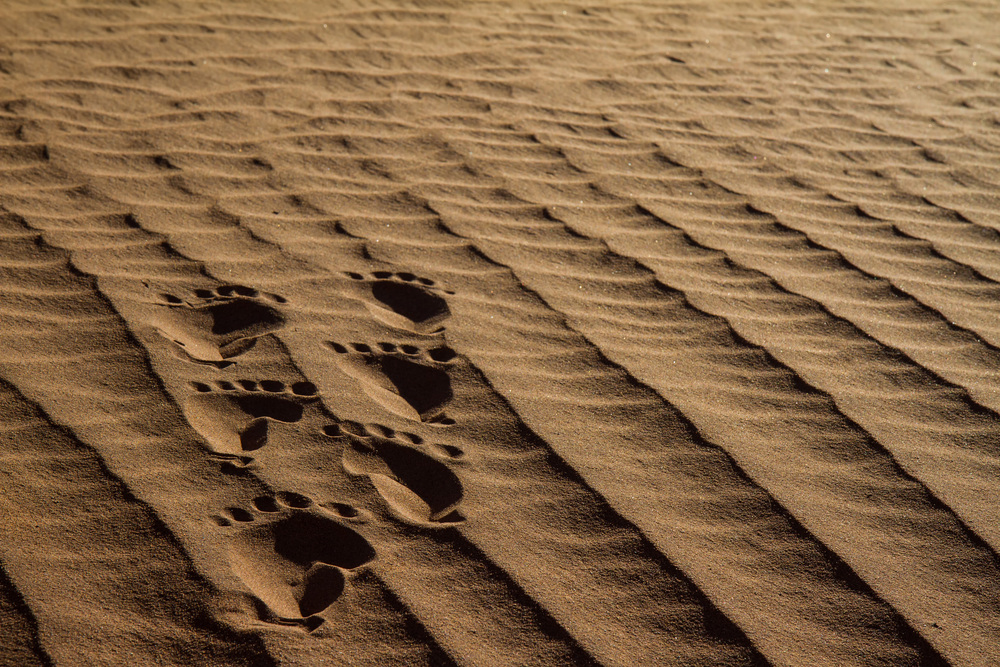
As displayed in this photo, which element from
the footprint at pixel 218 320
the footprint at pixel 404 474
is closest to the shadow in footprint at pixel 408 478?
the footprint at pixel 404 474

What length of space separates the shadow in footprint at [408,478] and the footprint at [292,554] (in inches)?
4.9

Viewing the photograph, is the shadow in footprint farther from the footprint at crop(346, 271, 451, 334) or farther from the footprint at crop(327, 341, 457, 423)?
the footprint at crop(346, 271, 451, 334)

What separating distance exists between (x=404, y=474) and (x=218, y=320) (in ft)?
2.40

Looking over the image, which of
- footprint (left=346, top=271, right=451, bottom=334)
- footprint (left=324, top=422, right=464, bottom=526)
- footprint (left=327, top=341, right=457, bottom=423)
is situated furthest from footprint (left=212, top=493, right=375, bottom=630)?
footprint (left=346, top=271, right=451, bottom=334)

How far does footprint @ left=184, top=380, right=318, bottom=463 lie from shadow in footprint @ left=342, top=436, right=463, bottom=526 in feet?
0.59

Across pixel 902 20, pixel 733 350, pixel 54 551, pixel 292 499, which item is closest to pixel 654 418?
pixel 733 350

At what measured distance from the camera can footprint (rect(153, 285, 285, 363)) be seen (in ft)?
7.11

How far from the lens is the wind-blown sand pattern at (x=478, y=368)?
61.1 inches

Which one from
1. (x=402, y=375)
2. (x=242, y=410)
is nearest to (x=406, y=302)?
(x=402, y=375)

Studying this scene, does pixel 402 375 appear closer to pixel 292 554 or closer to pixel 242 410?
pixel 242 410

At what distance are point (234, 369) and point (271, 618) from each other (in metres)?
0.73

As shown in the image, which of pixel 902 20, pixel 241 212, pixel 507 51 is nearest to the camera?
pixel 241 212

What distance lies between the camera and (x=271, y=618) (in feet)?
4.94

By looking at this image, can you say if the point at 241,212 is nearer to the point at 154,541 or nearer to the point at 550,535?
the point at 154,541
